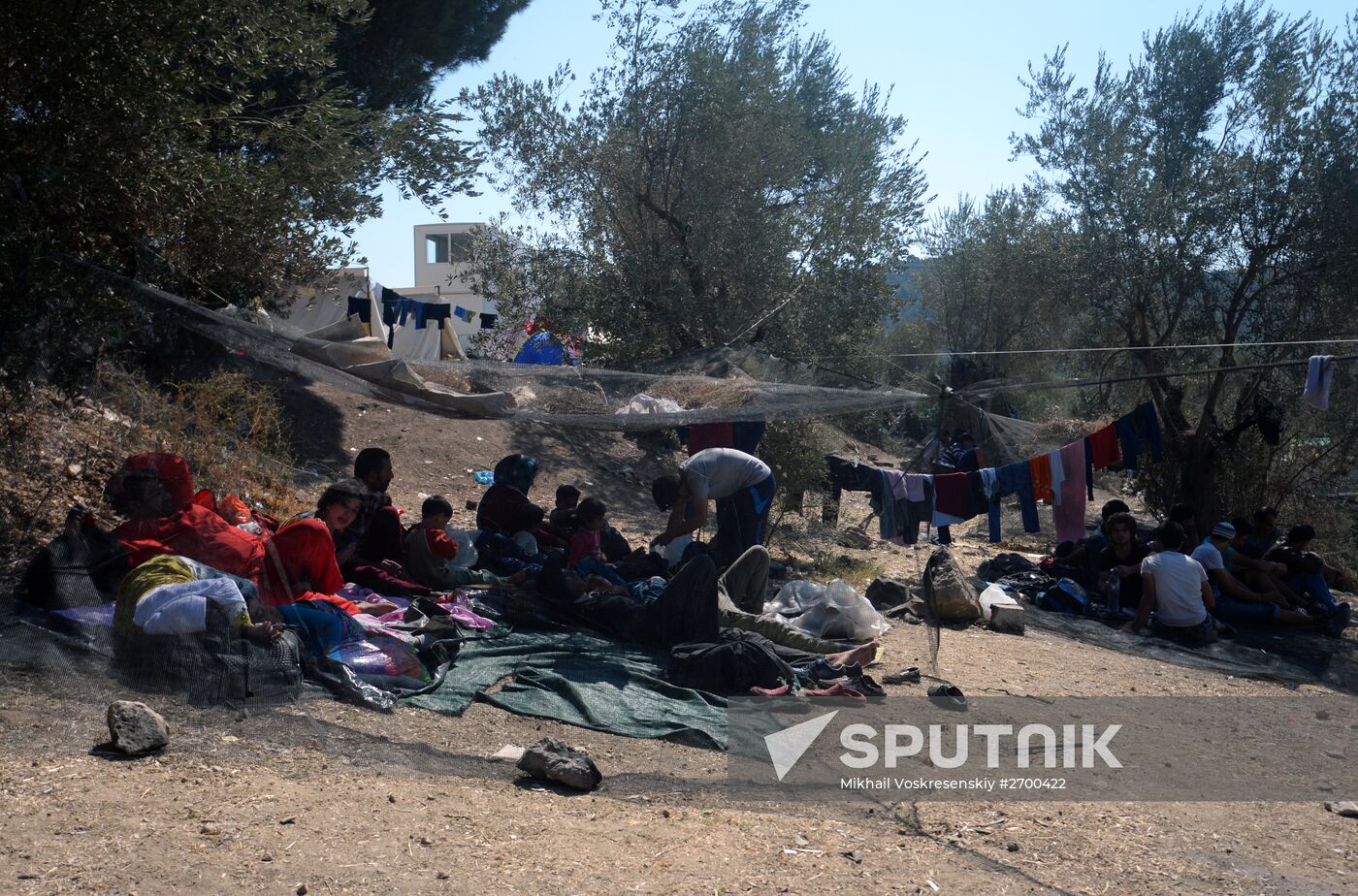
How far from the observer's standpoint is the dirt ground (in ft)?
9.73

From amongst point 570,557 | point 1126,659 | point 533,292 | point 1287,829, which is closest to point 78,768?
point 570,557

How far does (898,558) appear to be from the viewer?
36.2 feet

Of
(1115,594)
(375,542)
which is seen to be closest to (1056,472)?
(1115,594)

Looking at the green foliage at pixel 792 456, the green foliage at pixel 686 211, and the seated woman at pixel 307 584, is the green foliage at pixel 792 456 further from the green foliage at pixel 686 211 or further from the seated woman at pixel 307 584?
the seated woman at pixel 307 584

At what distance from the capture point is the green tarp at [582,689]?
15.0 feet

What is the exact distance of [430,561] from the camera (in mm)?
6305

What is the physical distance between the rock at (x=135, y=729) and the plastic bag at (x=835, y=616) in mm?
3721

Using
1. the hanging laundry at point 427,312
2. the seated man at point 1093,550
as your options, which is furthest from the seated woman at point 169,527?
the hanging laundry at point 427,312

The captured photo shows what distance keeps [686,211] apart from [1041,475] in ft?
16.6

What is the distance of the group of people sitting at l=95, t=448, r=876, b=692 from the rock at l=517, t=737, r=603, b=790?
1296 mm

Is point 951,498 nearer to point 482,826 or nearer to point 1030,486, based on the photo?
point 1030,486

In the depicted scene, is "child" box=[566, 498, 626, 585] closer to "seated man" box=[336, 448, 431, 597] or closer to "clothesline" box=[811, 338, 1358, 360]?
"seated man" box=[336, 448, 431, 597]

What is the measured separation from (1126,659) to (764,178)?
717cm

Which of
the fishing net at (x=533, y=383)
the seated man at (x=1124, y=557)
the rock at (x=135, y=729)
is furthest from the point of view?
the seated man at (x=1124, y=557)
